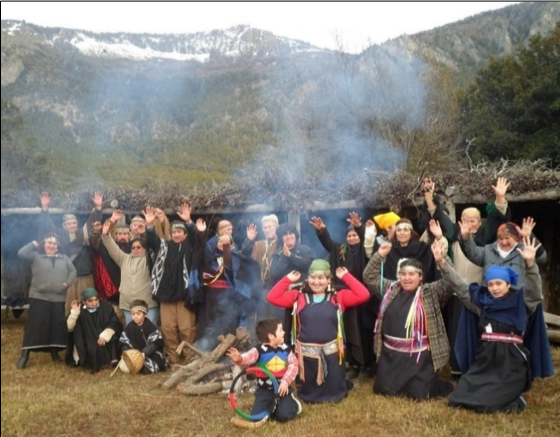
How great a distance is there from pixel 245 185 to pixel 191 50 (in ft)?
14.2

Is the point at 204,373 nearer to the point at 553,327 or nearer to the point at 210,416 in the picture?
the point at 210,416

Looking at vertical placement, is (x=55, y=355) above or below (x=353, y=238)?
below

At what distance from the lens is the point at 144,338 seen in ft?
21.6

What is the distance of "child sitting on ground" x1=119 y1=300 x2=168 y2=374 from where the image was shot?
6.46 m

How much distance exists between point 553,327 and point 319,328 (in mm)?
3473

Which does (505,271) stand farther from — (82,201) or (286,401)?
(82,201)

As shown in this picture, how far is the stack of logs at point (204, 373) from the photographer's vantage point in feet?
18.1

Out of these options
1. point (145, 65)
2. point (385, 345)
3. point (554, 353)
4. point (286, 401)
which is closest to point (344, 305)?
point (385, 345)

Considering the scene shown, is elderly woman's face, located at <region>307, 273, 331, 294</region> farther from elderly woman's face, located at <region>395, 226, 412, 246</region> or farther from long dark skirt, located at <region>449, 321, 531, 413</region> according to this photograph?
long dark skirt, located at <region>449, 321, 531, 413</region>

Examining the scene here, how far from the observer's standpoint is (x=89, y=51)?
1107 cm

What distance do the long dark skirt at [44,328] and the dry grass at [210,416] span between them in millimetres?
1148

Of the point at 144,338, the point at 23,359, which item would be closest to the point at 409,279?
the point at 144,338

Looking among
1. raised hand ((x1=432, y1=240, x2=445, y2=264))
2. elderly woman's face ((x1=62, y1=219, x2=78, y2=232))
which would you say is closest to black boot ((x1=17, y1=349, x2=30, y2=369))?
elderly woman's face ((x1=62, y1=219, x2=78, y2=232))

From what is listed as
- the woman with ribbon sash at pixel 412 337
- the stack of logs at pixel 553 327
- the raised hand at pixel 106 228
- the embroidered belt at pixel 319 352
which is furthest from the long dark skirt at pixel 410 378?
the raised hand at pixel 106 228
